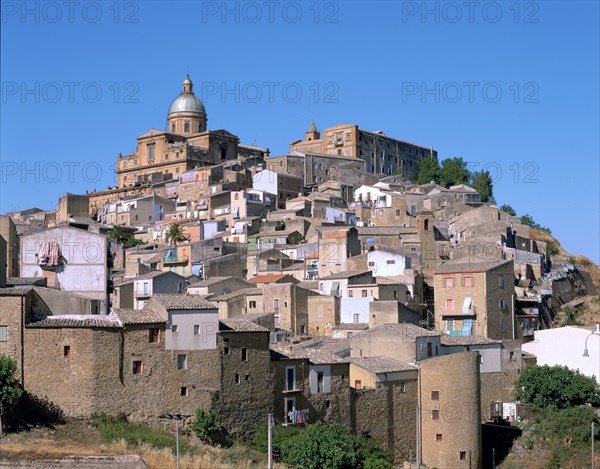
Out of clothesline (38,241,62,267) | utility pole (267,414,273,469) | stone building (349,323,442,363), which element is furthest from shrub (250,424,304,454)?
clothesline (38,241,62,267)

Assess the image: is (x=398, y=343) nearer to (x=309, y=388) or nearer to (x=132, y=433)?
(x=309, y=388)

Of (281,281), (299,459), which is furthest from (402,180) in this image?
(299,459)

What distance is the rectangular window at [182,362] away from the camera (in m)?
36.5

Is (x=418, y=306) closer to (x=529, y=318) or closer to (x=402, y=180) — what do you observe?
(x=529, y=318)

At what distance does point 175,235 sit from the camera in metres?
76.2

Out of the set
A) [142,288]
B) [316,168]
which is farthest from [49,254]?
[316,168]

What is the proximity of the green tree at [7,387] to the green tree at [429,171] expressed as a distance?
244ft

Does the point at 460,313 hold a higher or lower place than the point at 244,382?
higher

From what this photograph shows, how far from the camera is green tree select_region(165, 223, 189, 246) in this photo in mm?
76125

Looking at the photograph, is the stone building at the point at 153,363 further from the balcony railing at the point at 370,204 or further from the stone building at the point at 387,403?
the balcony railing at the point at 370,204

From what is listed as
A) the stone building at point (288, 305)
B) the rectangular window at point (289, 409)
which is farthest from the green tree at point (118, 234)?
the rectangular window at point (289, 409)

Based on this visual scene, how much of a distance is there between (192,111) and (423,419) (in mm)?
76322

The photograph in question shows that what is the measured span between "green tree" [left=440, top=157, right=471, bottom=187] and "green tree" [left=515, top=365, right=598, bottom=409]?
54.5 metres

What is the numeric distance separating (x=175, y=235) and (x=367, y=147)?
127 ft
